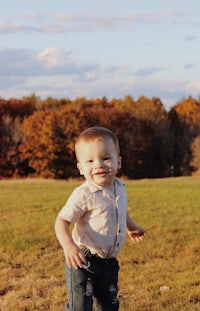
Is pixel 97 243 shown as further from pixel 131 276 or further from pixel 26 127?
pixel 26 127

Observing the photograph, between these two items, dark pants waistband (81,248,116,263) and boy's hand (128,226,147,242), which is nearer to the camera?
dark pants waistband (81,248,116,263)

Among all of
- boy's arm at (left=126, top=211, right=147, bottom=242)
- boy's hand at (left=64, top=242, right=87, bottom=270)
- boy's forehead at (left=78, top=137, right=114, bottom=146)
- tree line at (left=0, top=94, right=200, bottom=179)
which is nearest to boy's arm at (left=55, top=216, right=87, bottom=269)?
boy's hand at (left=64, top=242, right=87, bottom=270)

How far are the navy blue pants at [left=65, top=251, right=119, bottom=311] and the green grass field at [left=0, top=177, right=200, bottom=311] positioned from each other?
156 cm

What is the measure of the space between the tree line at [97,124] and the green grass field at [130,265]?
1556 inches

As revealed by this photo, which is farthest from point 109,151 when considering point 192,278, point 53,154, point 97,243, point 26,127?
point 26,127

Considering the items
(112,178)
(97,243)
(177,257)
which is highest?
(112,178)

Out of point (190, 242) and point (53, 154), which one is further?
point (53, 154)

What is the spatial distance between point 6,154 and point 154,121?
17637 millimetres

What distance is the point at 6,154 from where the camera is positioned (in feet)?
179

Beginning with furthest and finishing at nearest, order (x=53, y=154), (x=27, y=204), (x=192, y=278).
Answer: (x=53, y=154) → (x=27, y=204) → (x=192, y=278)

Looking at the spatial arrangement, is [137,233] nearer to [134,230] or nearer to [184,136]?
[134,230]

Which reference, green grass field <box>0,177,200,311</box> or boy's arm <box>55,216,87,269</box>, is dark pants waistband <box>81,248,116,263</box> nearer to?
boy's arm <box>55,216,87,269</box>

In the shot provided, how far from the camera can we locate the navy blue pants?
4.04 m

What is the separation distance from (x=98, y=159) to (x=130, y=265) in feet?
13.3
